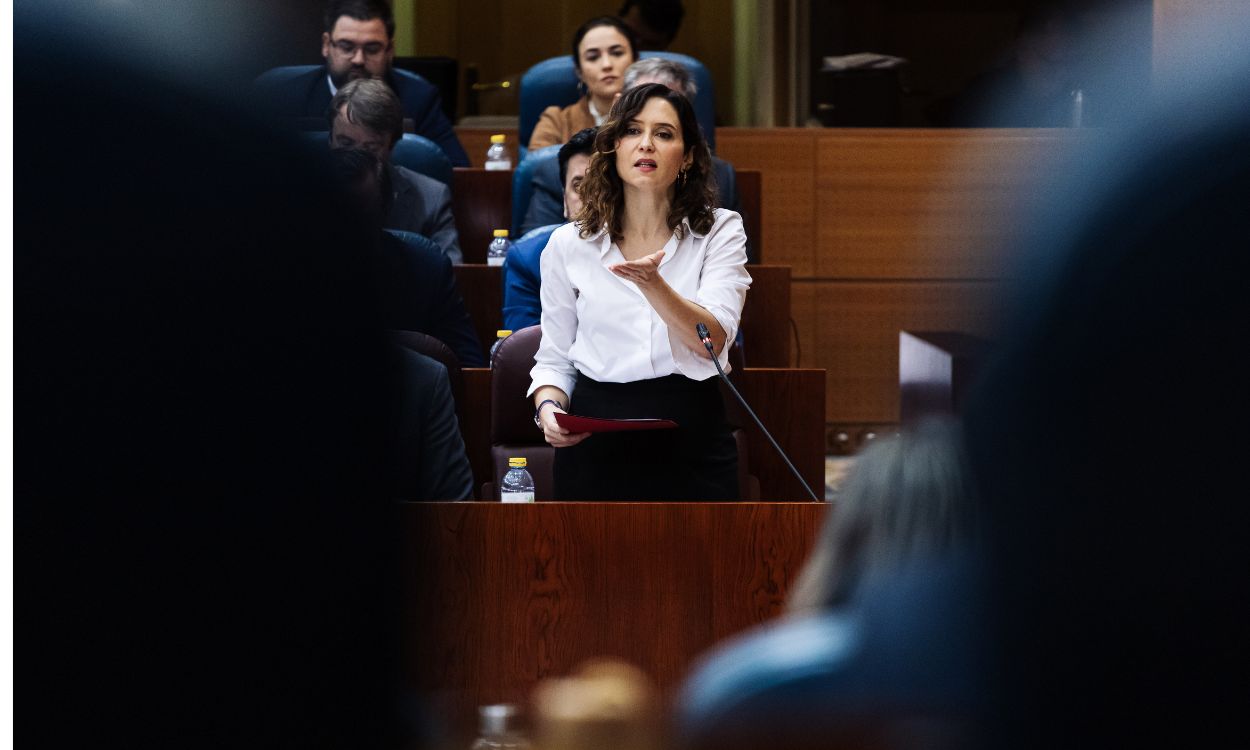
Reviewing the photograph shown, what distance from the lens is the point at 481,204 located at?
4469 mm

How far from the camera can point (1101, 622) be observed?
0.42 m

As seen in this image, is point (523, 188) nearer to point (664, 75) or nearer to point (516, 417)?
point (664, 75)

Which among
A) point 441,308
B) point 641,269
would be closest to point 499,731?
point 641,269

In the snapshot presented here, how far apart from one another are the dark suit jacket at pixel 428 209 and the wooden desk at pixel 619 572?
2.14 m

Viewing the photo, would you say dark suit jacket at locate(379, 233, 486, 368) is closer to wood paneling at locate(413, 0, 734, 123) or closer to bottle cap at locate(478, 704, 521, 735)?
bottle cap at locate(478, 704, 521, 735)

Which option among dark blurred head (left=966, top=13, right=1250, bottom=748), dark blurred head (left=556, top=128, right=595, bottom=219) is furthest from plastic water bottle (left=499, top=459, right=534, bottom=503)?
dark blurred head (left=966, top=13, right=1250, bottom=748)

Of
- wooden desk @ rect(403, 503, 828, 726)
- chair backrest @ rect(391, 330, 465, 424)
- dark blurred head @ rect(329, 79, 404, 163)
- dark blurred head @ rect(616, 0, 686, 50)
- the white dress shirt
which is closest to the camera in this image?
wooden desk @ rect(403, 503, 828, 726)

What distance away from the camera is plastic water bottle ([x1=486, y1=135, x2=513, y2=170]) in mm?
4852

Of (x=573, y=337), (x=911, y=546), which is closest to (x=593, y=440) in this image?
(x=573, y=337)

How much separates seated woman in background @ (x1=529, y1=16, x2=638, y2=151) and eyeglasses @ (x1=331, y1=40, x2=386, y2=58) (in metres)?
0.52

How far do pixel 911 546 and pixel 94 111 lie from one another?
263mm

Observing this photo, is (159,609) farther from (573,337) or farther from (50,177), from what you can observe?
(573,337)

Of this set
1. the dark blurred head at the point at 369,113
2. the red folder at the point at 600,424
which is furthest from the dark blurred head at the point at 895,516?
the dark blurred head at the point at 369,113

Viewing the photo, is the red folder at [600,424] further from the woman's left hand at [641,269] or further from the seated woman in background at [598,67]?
the seated woman in background at [598,67]
